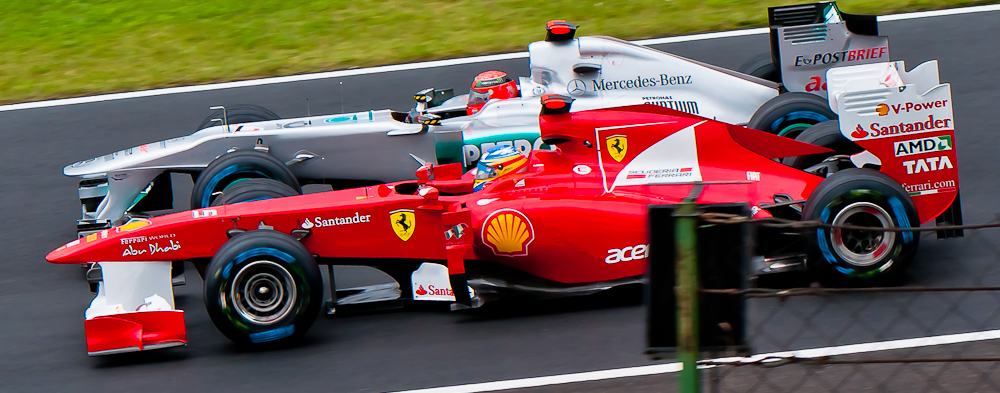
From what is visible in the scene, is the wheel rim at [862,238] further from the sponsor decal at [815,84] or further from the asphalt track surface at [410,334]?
the sponsor decal at [815,84]

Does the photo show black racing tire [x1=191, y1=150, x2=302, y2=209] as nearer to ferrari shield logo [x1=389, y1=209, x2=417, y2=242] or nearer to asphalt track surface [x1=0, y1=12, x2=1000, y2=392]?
asphalt track surface [x1=0, y1=12, x2=1000, y2=392]

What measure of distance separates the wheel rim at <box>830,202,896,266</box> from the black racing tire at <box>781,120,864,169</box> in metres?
0.77

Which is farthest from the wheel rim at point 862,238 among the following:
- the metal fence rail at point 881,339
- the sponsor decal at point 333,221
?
the sponsor decal at point 333,221

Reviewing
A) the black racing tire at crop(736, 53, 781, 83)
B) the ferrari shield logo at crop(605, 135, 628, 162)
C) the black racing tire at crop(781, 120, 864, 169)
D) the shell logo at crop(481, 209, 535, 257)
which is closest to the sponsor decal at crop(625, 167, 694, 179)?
the ferrari shield logo at crop(605, 135, 628, 162)

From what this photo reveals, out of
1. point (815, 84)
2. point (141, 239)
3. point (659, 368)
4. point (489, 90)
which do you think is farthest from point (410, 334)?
point (815, 84)

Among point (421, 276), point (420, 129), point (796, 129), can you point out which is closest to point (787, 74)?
point (796, 129)

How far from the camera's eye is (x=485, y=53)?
10.6m

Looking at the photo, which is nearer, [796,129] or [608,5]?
[796,129]

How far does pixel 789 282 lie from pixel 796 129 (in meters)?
1.35

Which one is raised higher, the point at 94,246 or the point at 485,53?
the point at 485,53

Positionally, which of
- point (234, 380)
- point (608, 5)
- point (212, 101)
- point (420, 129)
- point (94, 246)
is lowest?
point (234, 380)

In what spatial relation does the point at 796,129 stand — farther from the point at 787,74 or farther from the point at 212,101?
the point at 212,101

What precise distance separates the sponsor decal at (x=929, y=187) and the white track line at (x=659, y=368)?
994 mm

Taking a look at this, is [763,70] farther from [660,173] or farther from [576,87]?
[660,173]
